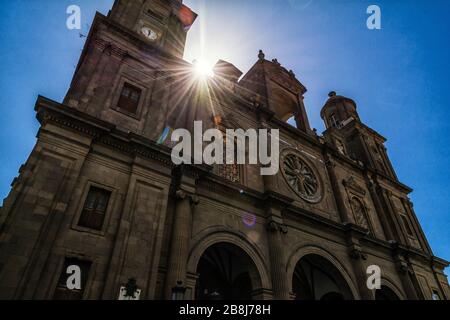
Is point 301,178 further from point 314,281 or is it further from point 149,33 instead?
point 149,33

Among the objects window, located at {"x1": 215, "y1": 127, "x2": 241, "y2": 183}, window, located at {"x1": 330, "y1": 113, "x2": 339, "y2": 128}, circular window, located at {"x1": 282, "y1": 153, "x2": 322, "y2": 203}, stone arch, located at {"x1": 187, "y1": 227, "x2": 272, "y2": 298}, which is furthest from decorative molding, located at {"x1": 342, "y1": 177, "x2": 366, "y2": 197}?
window, located at {"x1": 330, "y1": 113, "x2": 339, "y2": 128}

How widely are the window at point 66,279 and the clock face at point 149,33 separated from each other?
1335cm

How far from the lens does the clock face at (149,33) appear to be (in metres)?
17.1

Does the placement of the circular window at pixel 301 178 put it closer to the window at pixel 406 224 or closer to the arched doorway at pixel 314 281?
the arched doorway at pixel 314 281

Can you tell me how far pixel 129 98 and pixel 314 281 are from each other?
15.2 m

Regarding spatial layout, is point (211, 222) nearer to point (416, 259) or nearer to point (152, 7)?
point (152, 7)

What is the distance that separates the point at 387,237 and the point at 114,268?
65.2 ft

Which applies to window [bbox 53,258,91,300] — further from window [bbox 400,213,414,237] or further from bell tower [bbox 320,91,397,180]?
window [bbox 400,213,414,237]

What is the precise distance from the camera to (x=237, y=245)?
12.6 meters

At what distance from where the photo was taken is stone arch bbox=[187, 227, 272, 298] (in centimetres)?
1157

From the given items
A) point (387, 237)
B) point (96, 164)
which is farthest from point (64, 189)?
point (387, 237)

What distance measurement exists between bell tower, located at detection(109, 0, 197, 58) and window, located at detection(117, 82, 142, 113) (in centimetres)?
379

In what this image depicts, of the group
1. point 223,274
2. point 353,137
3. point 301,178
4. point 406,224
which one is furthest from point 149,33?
point 406,224

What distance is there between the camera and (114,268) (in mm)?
8797
